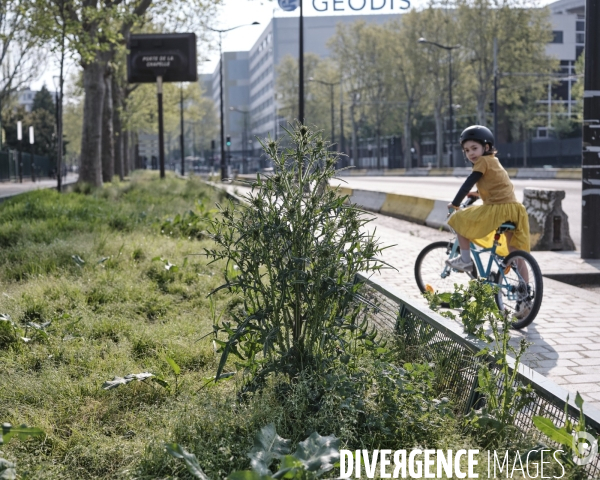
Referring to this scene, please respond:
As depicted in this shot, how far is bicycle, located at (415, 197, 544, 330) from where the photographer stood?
599cm

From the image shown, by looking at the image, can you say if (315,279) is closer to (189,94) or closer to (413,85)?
(189,94)

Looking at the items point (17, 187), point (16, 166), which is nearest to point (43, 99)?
point (16, 166)

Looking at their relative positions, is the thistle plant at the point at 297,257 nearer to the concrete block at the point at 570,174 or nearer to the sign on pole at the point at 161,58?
the sign on pole at the point at 161,58

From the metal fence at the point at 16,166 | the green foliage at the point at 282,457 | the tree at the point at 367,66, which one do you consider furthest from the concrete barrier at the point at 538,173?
the green foliage at the point at 282,457

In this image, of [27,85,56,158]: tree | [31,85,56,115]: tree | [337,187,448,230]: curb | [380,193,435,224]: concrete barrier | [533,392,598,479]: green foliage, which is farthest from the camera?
[31,85,56,115]: tree

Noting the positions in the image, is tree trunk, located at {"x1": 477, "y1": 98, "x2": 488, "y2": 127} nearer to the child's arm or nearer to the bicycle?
the bicycle

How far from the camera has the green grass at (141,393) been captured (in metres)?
3.27

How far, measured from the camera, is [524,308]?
6.10 meters

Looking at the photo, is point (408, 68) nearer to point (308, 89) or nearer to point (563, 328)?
point (308, 89)

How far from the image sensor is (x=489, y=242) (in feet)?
21.7

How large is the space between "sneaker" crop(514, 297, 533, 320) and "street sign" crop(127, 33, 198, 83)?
751 inches

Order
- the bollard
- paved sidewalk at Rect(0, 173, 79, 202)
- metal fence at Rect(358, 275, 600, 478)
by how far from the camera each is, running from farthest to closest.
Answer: paved sidewalk at Rect(0, 173, 79, 202) < the bollard < metal fence at Rect(358, 275, 600, 478)

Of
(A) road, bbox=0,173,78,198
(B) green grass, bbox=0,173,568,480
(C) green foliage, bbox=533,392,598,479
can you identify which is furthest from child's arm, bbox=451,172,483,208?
(A) road, bbox=0,173,78,198

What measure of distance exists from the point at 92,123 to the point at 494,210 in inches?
654
